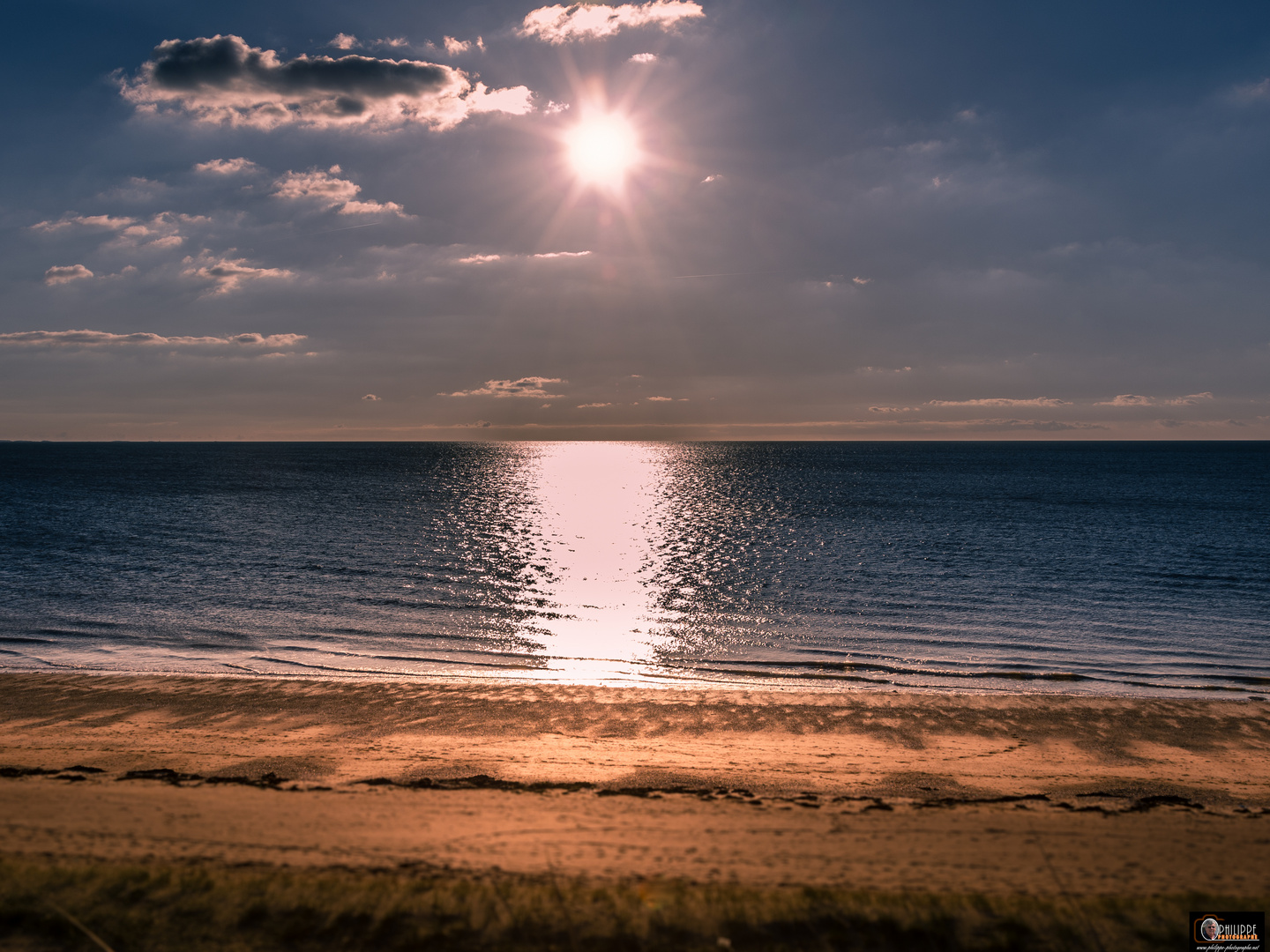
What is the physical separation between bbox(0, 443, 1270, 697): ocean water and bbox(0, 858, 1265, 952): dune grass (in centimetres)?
1421

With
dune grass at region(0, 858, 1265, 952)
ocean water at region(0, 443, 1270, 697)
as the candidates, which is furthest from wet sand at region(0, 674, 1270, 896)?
ocean water at region(0, 443, 1270, 697)

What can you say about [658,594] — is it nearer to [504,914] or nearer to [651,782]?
[651,782]

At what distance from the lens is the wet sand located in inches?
411

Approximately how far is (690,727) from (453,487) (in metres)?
114

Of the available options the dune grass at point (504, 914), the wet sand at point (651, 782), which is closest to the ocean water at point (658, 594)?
the wet sand at point (651, 782)

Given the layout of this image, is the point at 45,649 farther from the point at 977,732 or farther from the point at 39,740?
the point at 977,732

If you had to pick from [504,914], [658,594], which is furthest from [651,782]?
[658,594]

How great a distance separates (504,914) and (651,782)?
583cm

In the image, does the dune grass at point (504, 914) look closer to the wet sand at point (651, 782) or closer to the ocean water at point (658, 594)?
the wet sand at point (651, 782)

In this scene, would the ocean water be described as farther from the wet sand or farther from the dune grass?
the dune grass

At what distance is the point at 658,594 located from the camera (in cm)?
4003

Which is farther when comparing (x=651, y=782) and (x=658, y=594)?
(x=658, y=594)

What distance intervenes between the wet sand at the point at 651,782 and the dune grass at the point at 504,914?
0.46m

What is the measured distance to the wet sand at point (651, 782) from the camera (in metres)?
10.4
